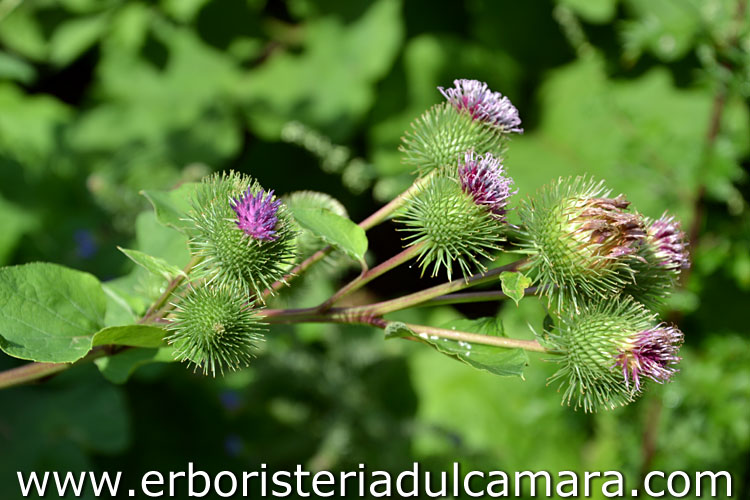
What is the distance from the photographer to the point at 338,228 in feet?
3.78

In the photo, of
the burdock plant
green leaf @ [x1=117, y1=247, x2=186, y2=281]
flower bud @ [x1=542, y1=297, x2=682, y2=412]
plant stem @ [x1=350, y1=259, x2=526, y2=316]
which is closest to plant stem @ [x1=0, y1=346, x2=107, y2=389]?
the burdock plant

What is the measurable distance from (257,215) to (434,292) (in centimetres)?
32

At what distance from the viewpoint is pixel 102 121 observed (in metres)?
4.04

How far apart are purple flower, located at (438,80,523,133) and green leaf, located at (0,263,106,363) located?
2.49 ft

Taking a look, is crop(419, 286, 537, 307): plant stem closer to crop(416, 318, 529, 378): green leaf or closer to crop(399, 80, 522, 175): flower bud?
crop(416, 318, 529, 378): green leaf

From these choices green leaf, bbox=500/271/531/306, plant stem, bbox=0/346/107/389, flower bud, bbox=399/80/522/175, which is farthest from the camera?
flower bud, bbox=399/80/522/175

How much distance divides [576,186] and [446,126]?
27cm

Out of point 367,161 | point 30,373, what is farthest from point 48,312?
point 367,161

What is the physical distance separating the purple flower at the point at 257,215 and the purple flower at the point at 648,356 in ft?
1.92

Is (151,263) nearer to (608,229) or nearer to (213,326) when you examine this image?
(213,326)

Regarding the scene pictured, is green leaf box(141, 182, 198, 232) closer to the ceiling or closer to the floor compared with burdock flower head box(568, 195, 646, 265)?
closer to the ceiling

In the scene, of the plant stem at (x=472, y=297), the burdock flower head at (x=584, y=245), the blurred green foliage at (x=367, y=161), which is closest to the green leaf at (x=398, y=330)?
the plant stem at (x=472, y=297)

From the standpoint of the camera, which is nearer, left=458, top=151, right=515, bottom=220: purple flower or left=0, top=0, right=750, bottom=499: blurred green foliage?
left=458, top=151, right=515, bottom=220: purple flower

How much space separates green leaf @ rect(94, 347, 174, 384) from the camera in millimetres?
1185
